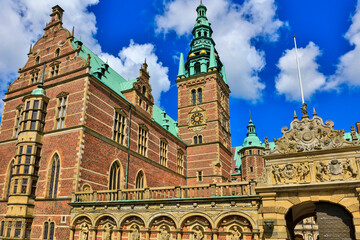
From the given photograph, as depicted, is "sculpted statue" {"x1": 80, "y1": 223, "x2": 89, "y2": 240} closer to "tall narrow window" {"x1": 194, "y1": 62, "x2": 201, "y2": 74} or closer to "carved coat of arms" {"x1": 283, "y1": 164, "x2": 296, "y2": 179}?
"carved coat of arms" {"x1": 283, "y1": 164, "x2": 296, "y2": 179}

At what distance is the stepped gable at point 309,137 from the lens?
39.6ft

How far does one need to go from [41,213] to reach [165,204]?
8.76 m

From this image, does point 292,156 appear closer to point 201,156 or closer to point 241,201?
point 241,201

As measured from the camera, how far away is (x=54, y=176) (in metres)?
18.9

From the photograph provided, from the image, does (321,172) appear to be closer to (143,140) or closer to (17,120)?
(143,140)

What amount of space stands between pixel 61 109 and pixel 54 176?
478 cm

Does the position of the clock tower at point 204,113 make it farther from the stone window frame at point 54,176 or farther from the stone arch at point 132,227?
the stone arch at point 132,227

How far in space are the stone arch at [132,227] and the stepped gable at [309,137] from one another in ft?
24.4

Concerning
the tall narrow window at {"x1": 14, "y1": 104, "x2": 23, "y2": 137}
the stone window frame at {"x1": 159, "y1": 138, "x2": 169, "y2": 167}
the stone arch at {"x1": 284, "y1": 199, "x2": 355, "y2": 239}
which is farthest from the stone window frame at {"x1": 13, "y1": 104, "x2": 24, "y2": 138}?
the stone arch at {"x1": 284, "y1": 199, "x2": 355, "y2": 239}

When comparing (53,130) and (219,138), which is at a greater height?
(219,138)

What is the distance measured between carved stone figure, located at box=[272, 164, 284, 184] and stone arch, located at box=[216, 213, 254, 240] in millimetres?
2135

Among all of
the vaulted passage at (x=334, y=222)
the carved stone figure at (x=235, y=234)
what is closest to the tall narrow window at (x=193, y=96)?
the carved stone figure at (x=235, y=234)

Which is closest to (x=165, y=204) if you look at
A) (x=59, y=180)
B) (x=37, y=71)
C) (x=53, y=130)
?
(x=59, y=180)

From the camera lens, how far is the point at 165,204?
1453 cm
